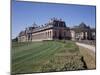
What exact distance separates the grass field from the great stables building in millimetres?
65

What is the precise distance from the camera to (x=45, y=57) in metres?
2.46

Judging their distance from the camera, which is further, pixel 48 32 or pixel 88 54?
pixel 88 54

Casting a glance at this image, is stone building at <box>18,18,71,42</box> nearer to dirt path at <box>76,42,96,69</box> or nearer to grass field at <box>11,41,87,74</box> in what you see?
grass field at <box>11,41,87,74</box>

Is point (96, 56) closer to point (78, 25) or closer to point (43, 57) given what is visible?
point (78, 25)

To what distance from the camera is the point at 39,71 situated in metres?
2.43

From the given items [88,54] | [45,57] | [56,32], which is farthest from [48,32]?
[88,54]

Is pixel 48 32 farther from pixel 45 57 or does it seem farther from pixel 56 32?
pixel 45 57

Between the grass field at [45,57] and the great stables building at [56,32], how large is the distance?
0.07 meters

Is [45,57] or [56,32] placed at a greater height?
[56,32]

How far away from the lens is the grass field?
2.35 meters

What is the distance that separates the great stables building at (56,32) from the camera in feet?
7.93

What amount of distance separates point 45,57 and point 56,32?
0.36 meters

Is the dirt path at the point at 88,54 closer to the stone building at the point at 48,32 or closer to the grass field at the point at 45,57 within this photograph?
the grass field at the point at 45,57

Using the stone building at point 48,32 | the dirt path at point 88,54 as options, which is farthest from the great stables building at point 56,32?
the dirt path at point 88,54
